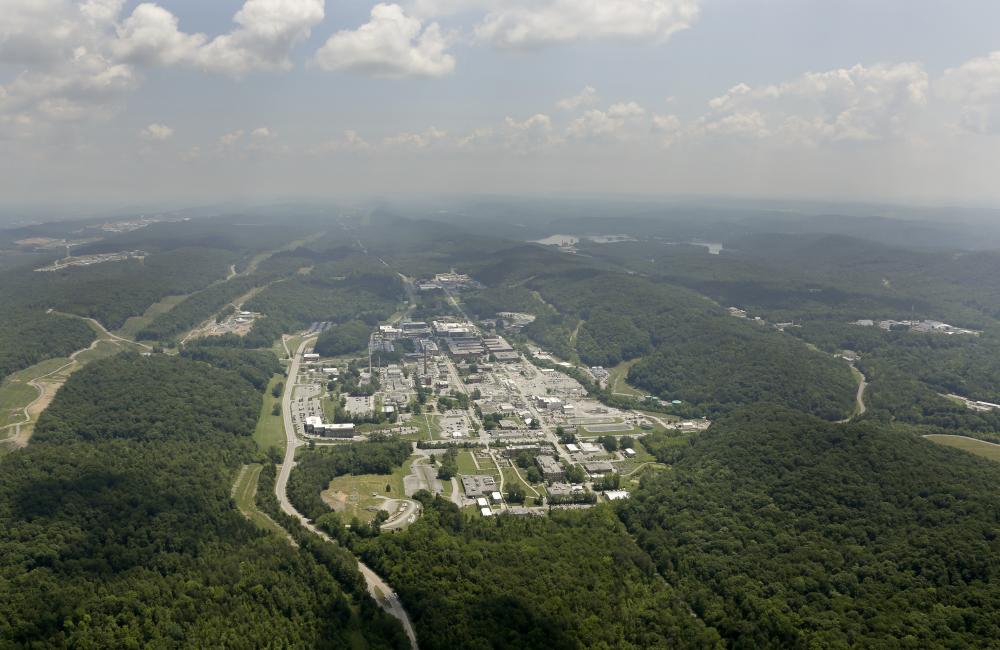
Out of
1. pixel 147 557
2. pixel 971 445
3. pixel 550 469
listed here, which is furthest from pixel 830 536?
pixel 147 557

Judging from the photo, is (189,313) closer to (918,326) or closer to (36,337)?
(36,337)

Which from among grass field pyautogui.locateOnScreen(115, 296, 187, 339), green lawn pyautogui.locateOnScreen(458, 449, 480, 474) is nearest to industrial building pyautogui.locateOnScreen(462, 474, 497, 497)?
green lawn pyautogui.locateOnScreen(458, 449, 480, 474)

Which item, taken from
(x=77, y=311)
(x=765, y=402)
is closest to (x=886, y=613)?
(x=765, y=402)

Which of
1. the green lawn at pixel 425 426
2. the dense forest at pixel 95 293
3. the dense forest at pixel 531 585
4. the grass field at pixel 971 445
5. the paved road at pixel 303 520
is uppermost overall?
the dense forest at pixel 95 293

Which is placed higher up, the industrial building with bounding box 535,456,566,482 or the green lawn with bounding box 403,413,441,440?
the green lawn with bounding box 403,413,441,440

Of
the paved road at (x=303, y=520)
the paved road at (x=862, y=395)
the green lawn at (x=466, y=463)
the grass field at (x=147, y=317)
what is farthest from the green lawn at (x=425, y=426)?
the grass field at (x=147, y=317)

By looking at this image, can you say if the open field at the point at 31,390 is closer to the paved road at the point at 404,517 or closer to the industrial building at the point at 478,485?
the paved road at the point at 404,517

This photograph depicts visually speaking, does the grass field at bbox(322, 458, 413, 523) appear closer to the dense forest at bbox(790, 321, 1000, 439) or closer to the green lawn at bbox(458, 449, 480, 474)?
the green lawn at bbox(458, 449, 480, 474)
